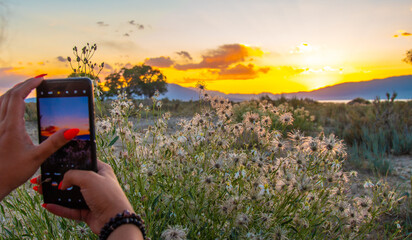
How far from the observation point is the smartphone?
178 centimetres

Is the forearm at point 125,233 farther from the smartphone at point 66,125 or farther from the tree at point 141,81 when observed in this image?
the tree at point 141,81

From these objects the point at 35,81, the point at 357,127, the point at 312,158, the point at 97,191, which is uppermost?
the point at 35,81

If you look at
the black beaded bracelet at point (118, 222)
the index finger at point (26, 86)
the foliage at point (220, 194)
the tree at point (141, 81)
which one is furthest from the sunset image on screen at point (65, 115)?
the tree at point (141, 81)

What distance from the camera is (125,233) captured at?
1426 mm

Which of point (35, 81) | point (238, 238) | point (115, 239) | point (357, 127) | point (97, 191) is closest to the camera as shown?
point (115, 239)

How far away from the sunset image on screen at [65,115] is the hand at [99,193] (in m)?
0.25

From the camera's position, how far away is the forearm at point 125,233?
1.42 metres

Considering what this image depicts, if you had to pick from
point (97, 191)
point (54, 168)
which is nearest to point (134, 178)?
point (54, 168)

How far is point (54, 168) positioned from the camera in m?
1.83

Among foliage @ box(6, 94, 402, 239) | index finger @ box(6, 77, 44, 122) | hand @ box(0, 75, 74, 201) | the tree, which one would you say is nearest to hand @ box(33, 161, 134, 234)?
hand @ box(0, 75, 74, 201)

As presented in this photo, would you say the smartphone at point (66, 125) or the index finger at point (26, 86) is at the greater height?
the index finger at point (26, 86)

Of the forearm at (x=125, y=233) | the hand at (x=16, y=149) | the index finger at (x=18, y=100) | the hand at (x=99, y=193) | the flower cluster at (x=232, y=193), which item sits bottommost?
the flower cluster at (x=232, y=193)

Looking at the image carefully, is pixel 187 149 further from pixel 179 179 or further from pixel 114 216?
pixel 114 216

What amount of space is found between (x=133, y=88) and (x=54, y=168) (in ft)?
→ 147
